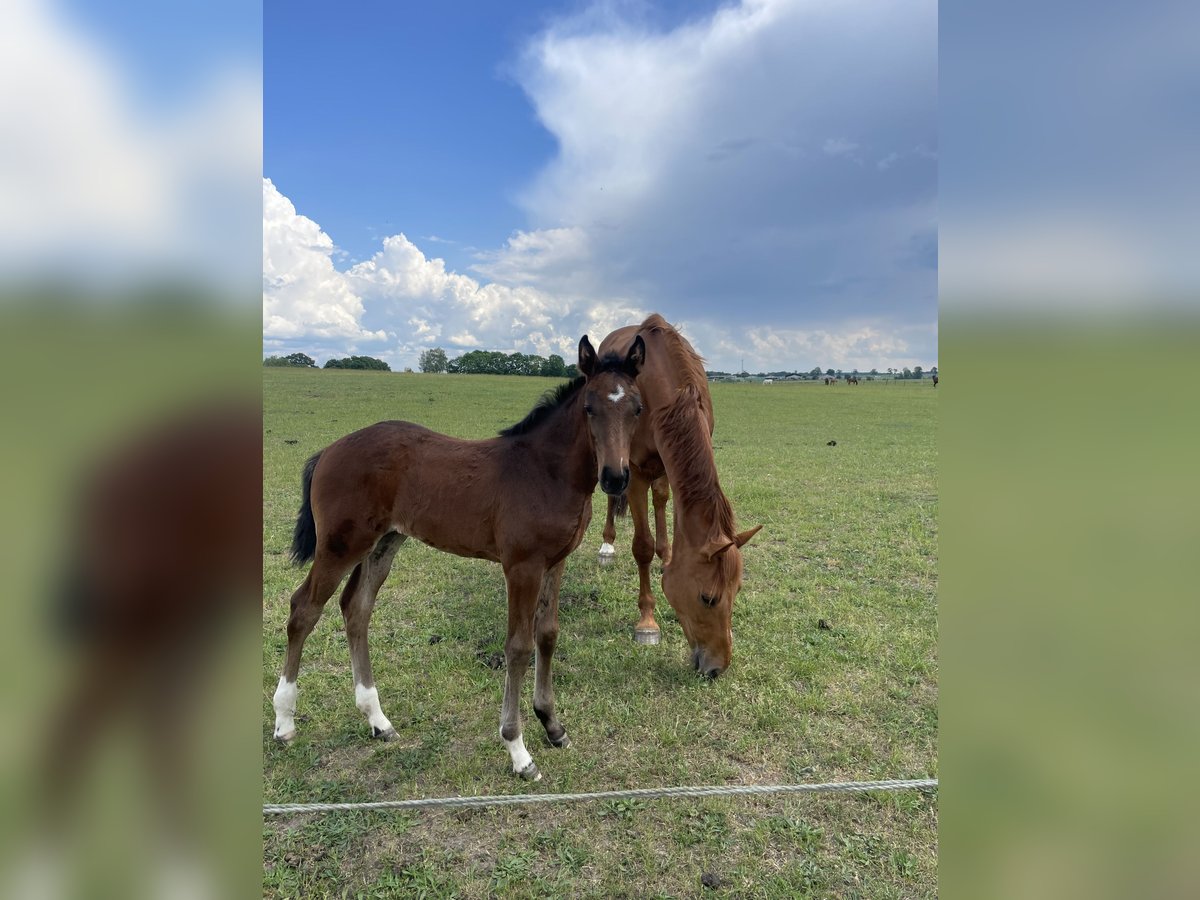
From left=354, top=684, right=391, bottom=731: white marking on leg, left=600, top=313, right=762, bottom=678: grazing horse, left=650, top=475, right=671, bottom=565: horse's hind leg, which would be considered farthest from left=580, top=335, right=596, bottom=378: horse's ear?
left=650, top=475, right=671, bottom=565: horse's hind leg

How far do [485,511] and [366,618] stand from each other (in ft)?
3.62

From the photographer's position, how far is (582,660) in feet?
15.4

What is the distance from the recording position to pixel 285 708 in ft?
11.7

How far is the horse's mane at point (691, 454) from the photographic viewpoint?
420 centimetres

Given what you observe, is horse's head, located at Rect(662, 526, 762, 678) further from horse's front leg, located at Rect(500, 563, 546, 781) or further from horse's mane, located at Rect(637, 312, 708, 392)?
horse's mane, located at Rect(637, 312, 708, 392)

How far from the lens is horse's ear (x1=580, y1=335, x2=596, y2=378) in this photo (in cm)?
325

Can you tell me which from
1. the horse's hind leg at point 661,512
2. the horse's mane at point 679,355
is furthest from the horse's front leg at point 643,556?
the horse's mane at point 679,355

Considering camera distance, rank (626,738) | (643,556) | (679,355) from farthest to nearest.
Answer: (643,556) < (679,355) < (626,738)

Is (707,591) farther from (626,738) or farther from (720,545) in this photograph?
(626,738)

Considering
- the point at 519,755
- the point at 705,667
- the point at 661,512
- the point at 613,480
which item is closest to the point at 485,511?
the point at 613,480
